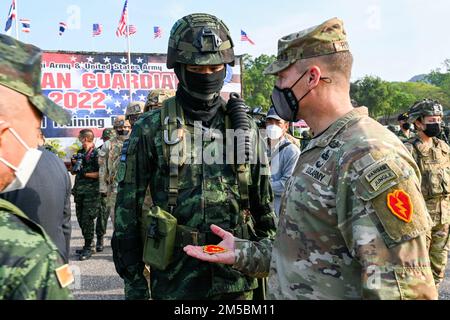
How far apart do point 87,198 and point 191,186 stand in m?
4.79

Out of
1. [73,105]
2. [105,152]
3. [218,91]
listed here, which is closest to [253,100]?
[73,105]

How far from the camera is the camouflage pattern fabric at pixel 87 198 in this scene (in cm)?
659

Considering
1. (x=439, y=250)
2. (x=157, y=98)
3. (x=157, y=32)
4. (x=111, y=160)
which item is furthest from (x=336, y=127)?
(x=157, y=32)

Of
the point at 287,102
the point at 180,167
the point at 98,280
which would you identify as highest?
Answer: the point at 287,102

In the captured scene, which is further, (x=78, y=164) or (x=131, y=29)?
(x=131, y=29)

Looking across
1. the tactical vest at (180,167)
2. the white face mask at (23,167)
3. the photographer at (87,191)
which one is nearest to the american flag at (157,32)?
the photographer at (87,191)

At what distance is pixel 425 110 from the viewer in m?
5.30

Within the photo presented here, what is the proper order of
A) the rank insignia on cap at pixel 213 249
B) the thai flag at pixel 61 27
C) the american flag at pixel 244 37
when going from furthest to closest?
the american flag at pixel 244 37 < the thai flag at pixel 61 27 < the rank insignia on cap at pixel 213 249

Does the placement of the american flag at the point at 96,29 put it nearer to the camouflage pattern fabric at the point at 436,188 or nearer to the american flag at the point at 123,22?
the american flag at the point at 123,22

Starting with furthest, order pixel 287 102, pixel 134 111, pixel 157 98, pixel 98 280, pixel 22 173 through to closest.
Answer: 1. pixel 134 111
2. pixel 98 280
3. pixel 157 98
4. pixel 287 102
5. pixel 22 173

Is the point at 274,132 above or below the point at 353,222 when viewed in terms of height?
above

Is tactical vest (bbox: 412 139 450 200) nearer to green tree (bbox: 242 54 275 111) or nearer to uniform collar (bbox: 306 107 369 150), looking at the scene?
uniform collar (bbox: 306 107 369 150)

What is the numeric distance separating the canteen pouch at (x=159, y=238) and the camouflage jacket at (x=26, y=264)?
1073mm

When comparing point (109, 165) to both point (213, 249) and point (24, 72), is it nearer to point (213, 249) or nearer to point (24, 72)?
point (213, 249)
